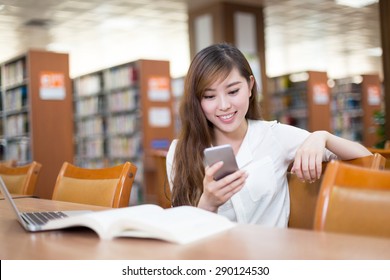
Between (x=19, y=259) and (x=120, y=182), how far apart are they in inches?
32.1

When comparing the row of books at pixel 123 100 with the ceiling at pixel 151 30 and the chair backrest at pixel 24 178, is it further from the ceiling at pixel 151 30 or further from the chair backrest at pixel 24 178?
the chair backrest at pixel 24 178

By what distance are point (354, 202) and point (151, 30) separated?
8627 mm

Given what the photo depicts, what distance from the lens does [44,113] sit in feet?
21.1

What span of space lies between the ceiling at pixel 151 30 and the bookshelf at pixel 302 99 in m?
1.08

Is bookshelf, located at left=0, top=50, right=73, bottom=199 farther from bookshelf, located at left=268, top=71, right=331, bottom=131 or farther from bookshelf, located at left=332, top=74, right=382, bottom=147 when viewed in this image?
bookshelf, located at left=332, top=74, right=382, bottom=147

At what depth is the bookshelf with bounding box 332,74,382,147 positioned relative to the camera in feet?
33.7

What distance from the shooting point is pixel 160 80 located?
6.99 metres

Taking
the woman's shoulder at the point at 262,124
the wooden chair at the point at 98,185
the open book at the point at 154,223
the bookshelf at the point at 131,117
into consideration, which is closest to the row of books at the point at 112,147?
the bookshelf at the point at 131,117

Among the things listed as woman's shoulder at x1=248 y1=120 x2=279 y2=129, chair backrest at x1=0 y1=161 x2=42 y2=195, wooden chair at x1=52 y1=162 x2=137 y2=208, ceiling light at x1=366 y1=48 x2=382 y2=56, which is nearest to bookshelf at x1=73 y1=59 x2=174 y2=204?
chair backrest at x1=0 y1=161 x2=42 y2=195

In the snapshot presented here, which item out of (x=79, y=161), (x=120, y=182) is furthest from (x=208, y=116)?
(x=79, y=161)

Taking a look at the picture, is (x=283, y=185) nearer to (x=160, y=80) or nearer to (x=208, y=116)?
(x=208, y=116)

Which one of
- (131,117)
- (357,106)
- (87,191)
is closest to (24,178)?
(87,191)

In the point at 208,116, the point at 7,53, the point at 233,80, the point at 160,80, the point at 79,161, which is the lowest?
the point at 79,161

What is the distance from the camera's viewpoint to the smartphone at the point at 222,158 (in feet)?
3.57
